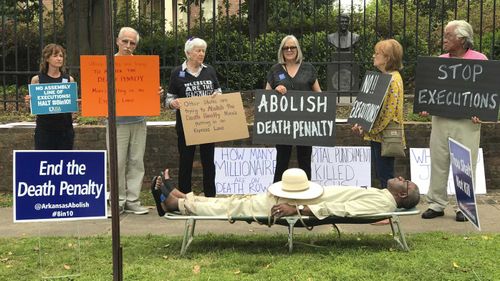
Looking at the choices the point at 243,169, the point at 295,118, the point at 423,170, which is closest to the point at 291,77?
the point at 295,118

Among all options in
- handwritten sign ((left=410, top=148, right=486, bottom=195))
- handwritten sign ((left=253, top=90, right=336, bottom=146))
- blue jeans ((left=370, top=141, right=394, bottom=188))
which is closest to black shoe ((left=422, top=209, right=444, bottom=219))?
blue jeans ((left=370, top=141, right=394, bottom=188))

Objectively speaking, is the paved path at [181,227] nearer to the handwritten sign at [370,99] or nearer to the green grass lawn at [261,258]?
the green grass lawn at [261,258]

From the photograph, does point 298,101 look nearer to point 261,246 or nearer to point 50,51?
point 261,246

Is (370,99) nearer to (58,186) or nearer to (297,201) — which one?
(297,201)

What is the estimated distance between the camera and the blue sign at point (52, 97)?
248 inches

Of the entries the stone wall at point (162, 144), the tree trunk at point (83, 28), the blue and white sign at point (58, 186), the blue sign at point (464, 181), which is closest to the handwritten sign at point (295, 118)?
the stone wall at point (162, 144)

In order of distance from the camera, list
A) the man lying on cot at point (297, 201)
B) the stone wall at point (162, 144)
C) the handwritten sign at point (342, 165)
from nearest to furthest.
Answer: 1. the man lying on cot at point (297, 201)
2. the handwritten sign at point (342, 165)
3. the stone wall at point (162, 144)

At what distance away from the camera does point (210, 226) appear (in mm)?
6152

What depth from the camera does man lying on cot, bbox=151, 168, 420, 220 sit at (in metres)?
4.93

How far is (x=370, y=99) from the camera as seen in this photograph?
20.3 feet

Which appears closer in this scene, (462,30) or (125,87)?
(462,30)

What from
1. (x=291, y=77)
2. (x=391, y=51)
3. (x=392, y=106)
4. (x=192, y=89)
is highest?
(x=391, y=51)

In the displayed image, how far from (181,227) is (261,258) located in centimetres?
148

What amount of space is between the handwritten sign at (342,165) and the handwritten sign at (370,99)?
0.80m
